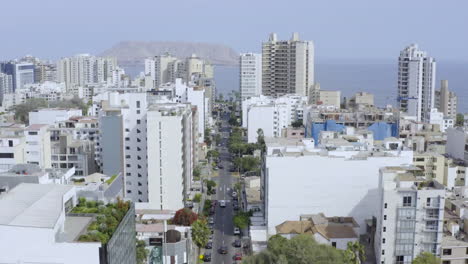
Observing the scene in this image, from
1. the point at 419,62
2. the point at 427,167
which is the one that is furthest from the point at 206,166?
the point at 419,62

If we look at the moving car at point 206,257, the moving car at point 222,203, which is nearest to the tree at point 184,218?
the moving car at point 206,257

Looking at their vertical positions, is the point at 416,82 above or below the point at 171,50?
below

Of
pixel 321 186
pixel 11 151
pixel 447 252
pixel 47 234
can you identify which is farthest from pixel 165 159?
pixel 47 234

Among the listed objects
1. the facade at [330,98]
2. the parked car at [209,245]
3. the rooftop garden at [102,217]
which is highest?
the facade at [330,98]

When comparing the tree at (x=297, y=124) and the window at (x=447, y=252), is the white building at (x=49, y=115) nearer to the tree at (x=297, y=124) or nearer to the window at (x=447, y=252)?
the tree at (x=297, y=124)

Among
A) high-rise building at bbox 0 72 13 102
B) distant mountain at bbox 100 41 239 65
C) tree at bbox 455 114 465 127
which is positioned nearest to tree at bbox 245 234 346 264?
tree at bbox 455 114 465 127

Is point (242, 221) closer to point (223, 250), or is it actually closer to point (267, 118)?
point (223, 250)

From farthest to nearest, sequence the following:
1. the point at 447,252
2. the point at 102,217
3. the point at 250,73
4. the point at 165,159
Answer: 1. the point at 250,73
2. the point at 165,159
3. the point at 447,252
4. the point at 102,217
